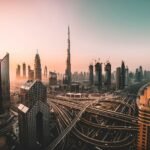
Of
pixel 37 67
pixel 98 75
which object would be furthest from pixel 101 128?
pixel 37 67

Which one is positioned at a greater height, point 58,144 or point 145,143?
point 145,143

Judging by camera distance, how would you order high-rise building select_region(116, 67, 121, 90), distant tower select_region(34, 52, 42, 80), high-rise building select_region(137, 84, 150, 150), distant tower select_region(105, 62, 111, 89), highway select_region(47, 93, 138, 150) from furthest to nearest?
distant tower select_region(34, 52, 42, 80)
distant tower select_region(105, 62, 111, 89)
high-rise building select_region(116, 67, 121, 90)
highway select_region(47, 93, 138, 150)
high-rise building select_region(137, 84, 150, 150)

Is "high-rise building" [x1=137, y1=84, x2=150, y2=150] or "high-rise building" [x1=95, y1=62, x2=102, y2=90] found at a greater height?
"high-rise building" [x1=95, y1=62, x2=102, y2=90]

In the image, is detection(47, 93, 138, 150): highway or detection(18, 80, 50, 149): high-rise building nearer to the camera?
detection(18, 80, 50, 149): high-rise building

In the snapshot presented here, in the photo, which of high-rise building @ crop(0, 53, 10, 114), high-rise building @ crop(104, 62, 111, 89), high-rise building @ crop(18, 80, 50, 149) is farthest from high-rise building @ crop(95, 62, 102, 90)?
high-rise building @ crop(18, 80, 50, 149)

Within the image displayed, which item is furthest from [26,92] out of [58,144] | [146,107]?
[146,107]

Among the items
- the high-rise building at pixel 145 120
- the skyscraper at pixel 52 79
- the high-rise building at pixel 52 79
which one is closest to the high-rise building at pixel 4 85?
the high-rise building at pixel 145 120

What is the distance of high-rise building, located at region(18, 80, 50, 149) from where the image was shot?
47.1 metres

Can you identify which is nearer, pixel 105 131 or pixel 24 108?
pixel 24 108

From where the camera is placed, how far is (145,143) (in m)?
30.7

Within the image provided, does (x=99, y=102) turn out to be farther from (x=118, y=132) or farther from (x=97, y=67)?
(x=97, y=67)

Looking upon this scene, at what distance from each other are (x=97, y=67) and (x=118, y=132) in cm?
10501

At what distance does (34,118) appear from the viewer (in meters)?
47.8

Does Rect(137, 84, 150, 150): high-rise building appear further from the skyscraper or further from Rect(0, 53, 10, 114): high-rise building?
the skyscraper
